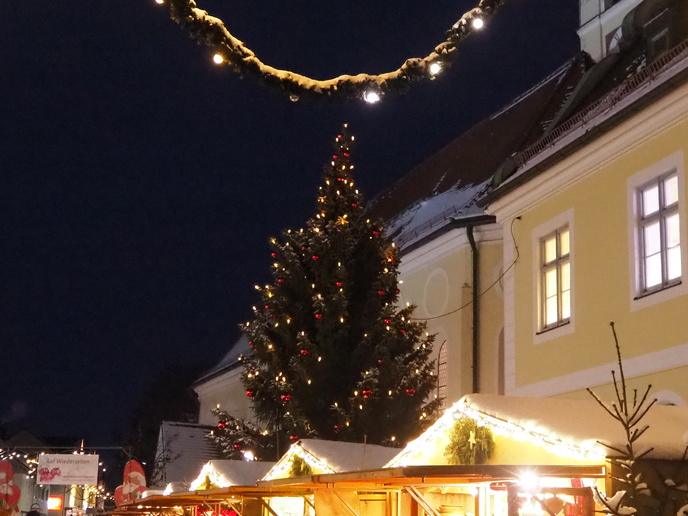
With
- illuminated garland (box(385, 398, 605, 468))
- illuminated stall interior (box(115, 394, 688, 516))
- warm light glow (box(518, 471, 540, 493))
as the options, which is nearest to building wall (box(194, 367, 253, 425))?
illuminated stall interior (box(115, 394, 688, 516))

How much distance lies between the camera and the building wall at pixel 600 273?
1307 cm

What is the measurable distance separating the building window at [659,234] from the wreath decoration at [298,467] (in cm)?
493

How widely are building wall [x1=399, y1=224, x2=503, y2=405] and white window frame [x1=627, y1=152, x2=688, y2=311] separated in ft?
32.9

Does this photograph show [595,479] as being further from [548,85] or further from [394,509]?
[548,85]

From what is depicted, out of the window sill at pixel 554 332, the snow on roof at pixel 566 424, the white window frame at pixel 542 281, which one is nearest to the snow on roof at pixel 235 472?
the window sill at pixel 554 332

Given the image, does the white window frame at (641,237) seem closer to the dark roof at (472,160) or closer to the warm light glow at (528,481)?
the warm light glow at (528,481)

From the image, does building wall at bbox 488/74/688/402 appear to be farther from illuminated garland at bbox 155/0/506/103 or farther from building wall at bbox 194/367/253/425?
building wall at bbox 194/367/253/425

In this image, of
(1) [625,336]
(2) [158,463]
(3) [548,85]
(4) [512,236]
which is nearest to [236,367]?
(2) [158,463]

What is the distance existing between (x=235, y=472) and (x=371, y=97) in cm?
1025

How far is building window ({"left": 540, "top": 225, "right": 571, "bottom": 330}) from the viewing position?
15.6 meters

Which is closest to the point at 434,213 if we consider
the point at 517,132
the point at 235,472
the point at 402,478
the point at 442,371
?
the point at 517,132

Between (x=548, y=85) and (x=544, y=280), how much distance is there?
41.3 feet

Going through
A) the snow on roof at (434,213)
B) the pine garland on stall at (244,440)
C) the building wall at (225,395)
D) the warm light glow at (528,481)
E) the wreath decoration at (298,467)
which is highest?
the snow on roof at (434,213)

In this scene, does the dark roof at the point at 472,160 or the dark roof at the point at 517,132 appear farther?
the dark roof at the point at 472,160
